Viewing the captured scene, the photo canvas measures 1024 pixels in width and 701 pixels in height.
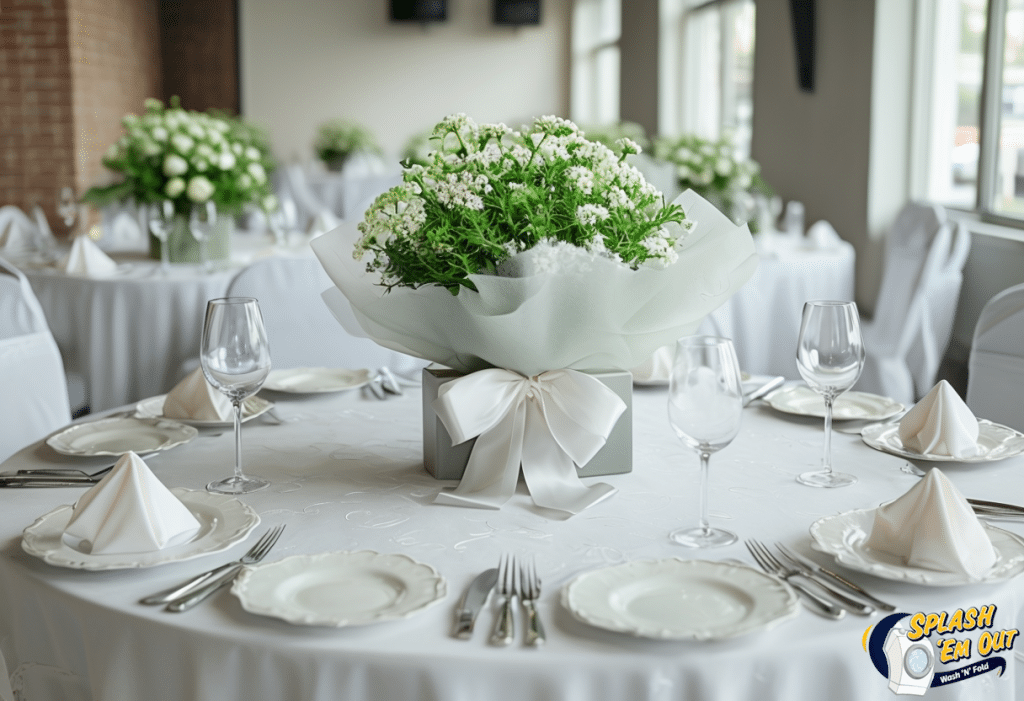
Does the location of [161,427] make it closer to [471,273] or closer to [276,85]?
[471,273]

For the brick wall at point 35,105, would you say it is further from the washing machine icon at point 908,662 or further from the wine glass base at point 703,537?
the washing machine icon at point 908,662

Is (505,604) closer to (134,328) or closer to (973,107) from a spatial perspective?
(134,328)

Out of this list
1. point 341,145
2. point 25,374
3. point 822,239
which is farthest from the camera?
point 341,145

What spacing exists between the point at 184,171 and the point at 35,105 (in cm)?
427

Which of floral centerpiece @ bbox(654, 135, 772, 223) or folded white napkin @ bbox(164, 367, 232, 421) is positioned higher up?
floral centerpiece @ bbox(654, 135, 772, 223)

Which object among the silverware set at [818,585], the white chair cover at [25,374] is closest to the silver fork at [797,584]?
the silverware set at [818,585]

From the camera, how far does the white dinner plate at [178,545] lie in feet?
3.35

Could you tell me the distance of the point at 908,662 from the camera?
2.99ft

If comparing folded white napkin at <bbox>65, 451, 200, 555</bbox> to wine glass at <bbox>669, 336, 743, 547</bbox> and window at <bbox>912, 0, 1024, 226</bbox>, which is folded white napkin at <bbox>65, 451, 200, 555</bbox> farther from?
window at <bbox>912, 0, 1024, 226</bbox>

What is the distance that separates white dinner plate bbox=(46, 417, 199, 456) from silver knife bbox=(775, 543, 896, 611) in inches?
35.9

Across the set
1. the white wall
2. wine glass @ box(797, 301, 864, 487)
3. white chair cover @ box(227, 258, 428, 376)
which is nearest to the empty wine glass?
white chair cover @ box(227, 258, 428, 376)

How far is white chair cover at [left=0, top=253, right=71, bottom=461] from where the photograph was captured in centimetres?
204

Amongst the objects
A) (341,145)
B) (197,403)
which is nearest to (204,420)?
(197,403)

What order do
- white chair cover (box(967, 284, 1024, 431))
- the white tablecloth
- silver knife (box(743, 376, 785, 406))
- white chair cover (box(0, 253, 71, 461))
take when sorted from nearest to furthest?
1. silver knife (box(743, 376, 785, 406))
2. white chair cover (box(967, 284, 1024, 431))
3. white chair cover (box(0, 253, 71, 461))
4. the white tablecloth
